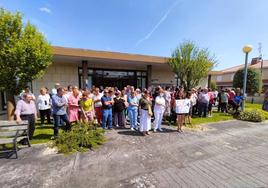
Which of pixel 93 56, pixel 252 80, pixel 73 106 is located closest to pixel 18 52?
pixel 73 106

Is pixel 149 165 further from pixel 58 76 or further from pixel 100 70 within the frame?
pixel 100 70

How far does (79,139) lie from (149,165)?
2.33 metres

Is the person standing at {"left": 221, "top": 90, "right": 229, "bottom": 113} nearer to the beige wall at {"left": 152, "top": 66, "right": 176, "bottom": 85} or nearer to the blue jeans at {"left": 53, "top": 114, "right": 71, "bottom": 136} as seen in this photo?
the beige wall at {"left": 152, "top": 66, "right": 176, "bottom": 85}

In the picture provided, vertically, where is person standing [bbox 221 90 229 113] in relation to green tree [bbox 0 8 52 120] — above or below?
below

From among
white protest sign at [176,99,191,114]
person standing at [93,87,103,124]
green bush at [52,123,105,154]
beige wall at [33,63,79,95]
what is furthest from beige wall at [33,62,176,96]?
white protest sign at [176,99,191,114]

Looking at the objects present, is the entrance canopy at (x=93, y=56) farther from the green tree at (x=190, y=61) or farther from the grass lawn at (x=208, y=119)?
the grass lawn at (x=208, y=119)

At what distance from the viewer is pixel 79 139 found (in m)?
4.71

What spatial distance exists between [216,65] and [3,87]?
1328 cm

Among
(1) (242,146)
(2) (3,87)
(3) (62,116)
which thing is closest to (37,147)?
(3) (62,116)

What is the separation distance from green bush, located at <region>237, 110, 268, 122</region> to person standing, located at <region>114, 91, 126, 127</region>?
22.7 feet

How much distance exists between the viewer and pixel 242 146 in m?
4.86

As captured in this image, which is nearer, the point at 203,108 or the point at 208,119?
the point at 208,119

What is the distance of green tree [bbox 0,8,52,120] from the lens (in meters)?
5.21

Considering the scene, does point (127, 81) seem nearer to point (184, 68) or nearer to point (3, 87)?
point (184, 68)
